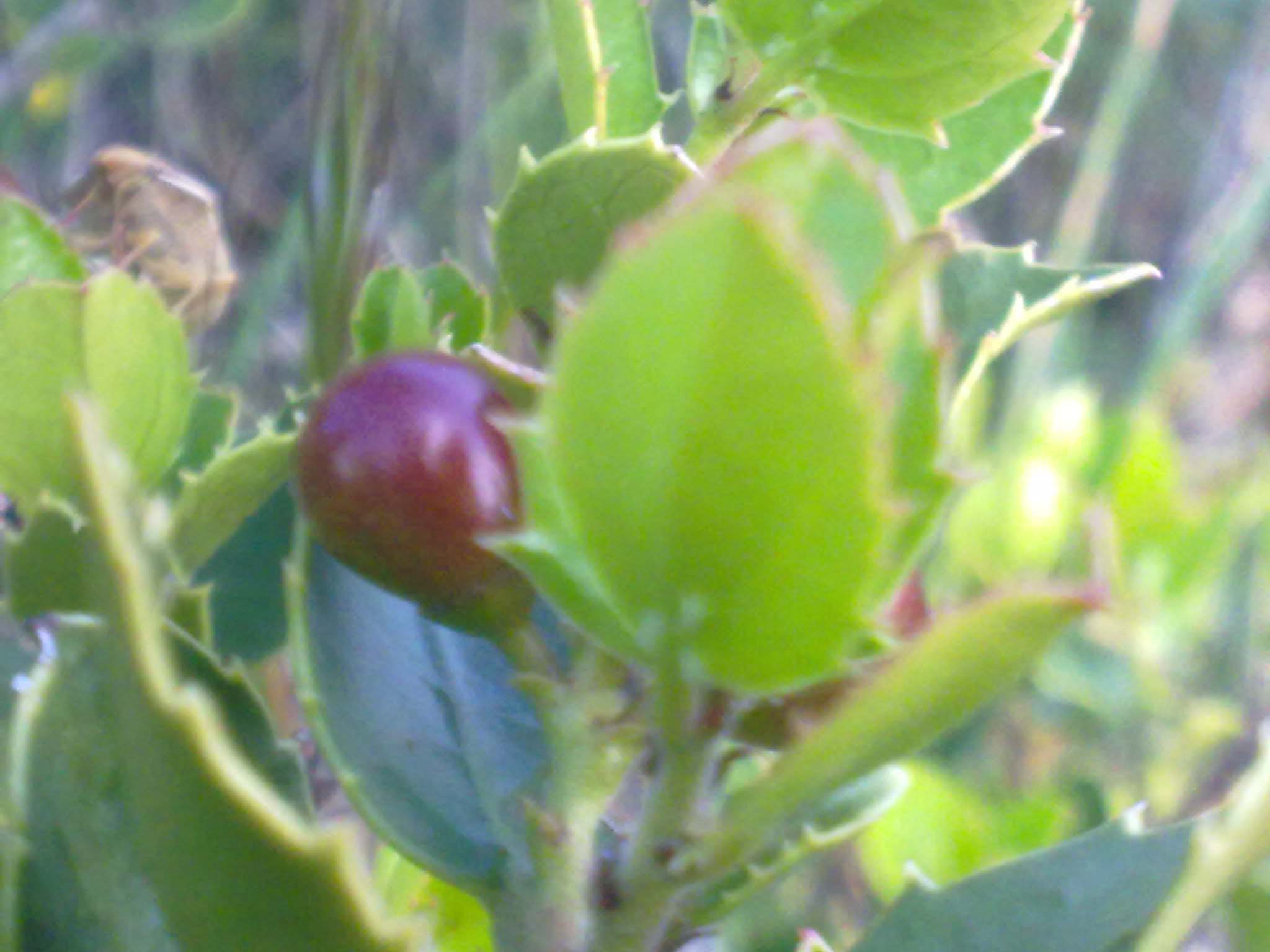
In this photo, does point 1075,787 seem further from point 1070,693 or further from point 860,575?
point 860,575

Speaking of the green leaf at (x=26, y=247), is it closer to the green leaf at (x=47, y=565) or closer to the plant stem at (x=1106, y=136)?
the green leaf at (x=47, y=565)

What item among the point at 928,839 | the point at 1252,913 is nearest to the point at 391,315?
the point at 1252,913

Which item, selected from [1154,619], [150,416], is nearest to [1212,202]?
[1154,619]

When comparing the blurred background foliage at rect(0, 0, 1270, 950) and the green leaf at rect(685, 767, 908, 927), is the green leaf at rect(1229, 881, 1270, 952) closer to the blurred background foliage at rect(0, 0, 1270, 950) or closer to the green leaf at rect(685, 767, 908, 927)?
the blurred background foliage at rect(0, 0, 1270, 950)

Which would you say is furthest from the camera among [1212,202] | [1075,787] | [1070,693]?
[1212,202]

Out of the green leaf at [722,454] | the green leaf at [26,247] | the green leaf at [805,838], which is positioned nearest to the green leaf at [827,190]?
the green leaf at [722,454]
